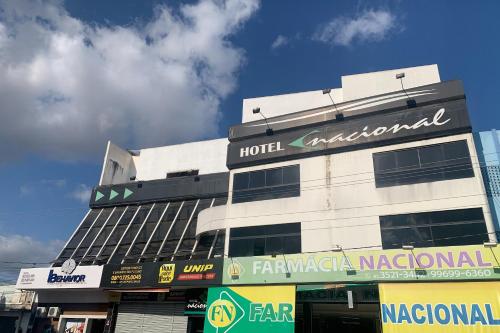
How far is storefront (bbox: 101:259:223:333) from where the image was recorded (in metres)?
23.9

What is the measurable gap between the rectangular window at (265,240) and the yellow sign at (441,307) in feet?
19.4

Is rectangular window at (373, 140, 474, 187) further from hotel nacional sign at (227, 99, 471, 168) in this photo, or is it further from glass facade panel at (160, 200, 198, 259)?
glass facade panel at (160, 200, 198, 259)

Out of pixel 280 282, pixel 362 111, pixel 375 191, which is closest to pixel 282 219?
pixel 280 282

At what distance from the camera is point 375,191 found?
22.2m

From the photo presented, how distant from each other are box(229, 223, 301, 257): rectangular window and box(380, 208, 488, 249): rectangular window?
196 inches

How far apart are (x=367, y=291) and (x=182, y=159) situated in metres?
21.1

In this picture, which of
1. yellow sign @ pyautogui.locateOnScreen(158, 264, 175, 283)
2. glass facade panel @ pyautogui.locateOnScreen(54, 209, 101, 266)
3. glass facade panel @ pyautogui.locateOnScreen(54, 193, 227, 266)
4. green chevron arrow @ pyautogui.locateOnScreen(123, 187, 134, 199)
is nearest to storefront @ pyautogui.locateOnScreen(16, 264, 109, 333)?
glass facade panel @ pyautogui.locateOnScreen(54, 193, 227, 266)

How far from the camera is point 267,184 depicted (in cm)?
2558

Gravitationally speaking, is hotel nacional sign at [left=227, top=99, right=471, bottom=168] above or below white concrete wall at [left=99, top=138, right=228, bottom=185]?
below

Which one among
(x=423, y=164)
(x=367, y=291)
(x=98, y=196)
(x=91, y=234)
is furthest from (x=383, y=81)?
(x=98, y=196)

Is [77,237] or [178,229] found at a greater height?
[178,229]

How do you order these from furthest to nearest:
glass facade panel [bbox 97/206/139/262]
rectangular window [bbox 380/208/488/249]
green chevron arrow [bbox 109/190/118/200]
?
green chevron arrow [bbox 109/190/118/200]
glass facade panel [bbox 97/206/139/262]
rectangular window [bbox 380/208/488/249]

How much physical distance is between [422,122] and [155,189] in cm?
2153

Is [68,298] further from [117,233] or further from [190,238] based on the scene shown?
[190,238]
